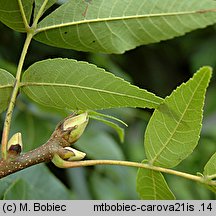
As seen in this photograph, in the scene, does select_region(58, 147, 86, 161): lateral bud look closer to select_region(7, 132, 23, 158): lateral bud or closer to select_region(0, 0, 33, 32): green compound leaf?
select_region(7, 132, 23, 158): lateral bud

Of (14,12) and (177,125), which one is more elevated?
(14,12)

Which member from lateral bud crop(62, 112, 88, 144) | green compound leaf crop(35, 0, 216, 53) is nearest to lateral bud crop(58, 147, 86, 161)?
lateral bud crop(62, 112, 88, 144)

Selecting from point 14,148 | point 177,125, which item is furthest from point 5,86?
point 177,125

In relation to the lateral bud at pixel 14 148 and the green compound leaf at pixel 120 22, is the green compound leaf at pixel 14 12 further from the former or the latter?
the lateral bud at pixel 14 148

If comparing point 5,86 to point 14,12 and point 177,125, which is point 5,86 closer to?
point 14,12

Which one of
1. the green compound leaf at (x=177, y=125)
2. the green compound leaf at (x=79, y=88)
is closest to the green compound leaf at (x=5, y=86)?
the green compound leaf at (x=79, y=88)

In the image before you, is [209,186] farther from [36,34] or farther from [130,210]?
[36,34]
